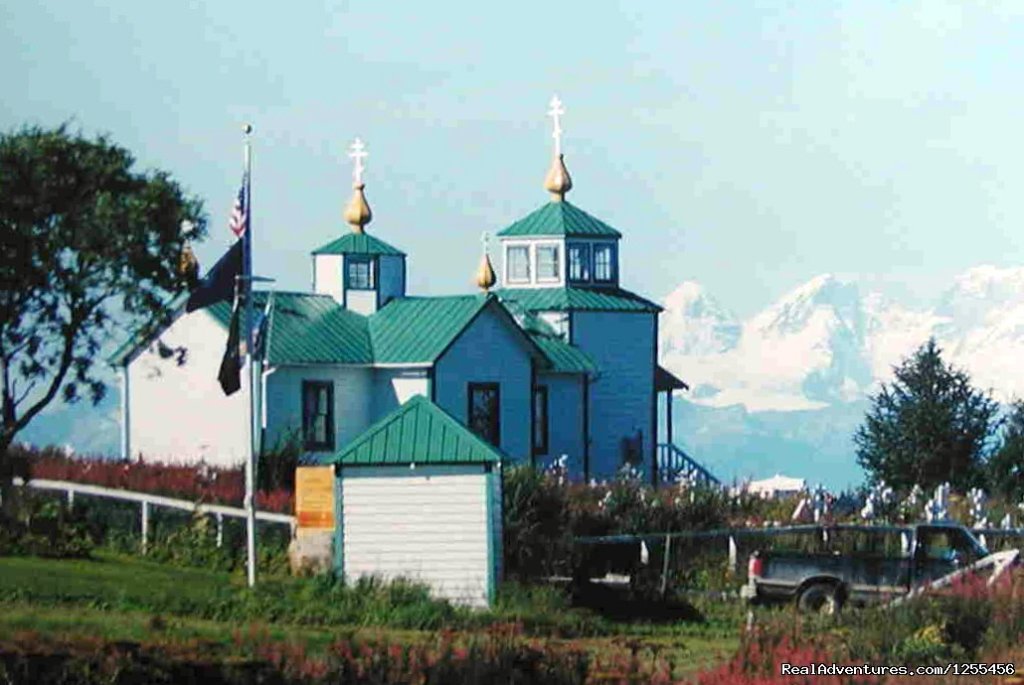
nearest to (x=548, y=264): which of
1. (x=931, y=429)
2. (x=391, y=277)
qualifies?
(x=391, y=277)

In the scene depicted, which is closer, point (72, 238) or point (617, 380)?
point (72, 238)

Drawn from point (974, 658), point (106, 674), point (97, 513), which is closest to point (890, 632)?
point (974, 658)

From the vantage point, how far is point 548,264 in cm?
6494

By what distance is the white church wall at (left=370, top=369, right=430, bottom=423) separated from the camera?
56688 mm

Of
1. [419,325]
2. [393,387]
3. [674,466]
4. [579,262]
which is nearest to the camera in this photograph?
[393,387]

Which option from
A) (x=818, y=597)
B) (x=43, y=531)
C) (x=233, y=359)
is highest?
(x=233, y=359)

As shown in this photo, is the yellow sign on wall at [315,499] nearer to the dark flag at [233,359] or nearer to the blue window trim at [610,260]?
the dark flag at [233,359]

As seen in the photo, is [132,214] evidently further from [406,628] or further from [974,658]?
[974,658]

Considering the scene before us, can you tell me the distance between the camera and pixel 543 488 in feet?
144

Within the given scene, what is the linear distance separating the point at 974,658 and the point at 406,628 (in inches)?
298

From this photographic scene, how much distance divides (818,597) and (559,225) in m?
28.2

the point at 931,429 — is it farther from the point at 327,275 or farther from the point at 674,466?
the point at 327,275

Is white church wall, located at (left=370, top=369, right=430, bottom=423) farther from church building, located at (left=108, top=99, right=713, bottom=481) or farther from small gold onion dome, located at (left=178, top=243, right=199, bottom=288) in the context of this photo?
small gold onion dome, located at (left=178, top=243, right=199, bottom=288)

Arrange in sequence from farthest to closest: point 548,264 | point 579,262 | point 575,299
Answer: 1. point 579,262
2. point 548,264
3. point 575,299
